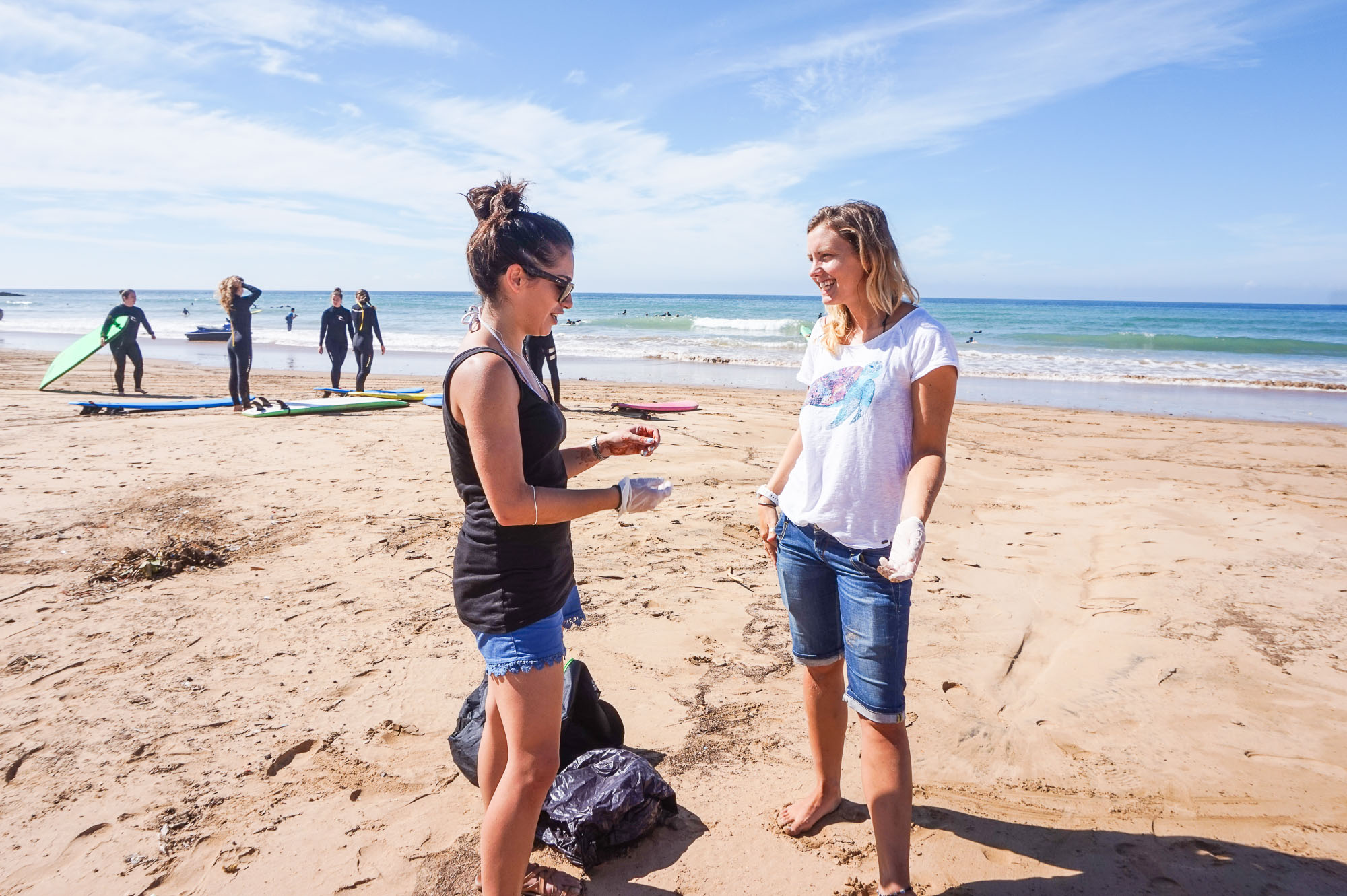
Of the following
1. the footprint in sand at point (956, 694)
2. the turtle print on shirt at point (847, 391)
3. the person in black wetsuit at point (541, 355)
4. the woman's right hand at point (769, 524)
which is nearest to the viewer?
the turtle print on shirt at point (847, 391)

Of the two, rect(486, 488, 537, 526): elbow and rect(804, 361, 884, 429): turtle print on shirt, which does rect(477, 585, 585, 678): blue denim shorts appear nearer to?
rect(486, 488, 537, 526): elbow

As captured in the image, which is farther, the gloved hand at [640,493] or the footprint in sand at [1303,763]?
the footprint in sand at [1303,763]

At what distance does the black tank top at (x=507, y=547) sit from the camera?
5.82 ft

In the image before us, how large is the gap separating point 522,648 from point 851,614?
0.92 meters

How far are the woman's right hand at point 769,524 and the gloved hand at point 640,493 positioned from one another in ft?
2.16

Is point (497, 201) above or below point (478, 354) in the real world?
above

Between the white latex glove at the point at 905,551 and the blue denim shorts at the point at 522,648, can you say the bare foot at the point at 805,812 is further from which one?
the blue denim shorts at the point at 522,648

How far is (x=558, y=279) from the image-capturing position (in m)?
1.83

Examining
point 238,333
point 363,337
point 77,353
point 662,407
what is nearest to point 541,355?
point 662,407

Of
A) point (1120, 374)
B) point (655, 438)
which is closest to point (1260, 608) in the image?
point (655, 438)

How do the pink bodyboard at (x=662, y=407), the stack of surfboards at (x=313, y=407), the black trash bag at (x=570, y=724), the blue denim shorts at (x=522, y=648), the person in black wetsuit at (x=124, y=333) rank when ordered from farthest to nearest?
1. the person in black wetsuit at (x=124, y=333)
2. the pink bodyboard at (x=662, y=407)
3. the stack of surfboards at (x=313, y=407)
4. the black trash bag at (x=570, y=724)
5. the blue denim shorts at (x=522, y=648)

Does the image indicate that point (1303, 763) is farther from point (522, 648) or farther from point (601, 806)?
point (522, 648)

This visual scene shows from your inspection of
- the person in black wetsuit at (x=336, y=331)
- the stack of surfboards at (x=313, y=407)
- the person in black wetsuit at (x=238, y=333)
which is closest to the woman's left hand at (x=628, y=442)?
the stack of surfboards at (x=313, y=407)

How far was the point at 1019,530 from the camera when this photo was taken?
5.82 m
